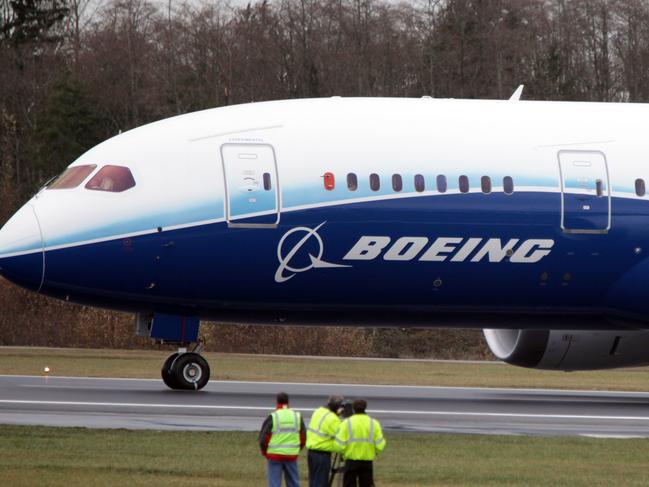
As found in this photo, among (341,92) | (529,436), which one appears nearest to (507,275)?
(529,436)

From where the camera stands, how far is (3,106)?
81312 millimetres

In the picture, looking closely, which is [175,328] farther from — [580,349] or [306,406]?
[580,349]

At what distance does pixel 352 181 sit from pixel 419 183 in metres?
1.17

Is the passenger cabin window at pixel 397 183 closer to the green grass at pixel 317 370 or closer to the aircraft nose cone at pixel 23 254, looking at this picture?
the aircraft nose cone at pixel 23 254

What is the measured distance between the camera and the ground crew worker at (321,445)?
49.8ft

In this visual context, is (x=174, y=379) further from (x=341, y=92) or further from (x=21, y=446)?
(x=341, y=92)

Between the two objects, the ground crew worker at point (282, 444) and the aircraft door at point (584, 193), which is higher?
the aircraft door at point (584, 193)

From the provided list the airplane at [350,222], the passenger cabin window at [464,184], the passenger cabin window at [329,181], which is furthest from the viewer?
the passenger cabin window at [464,184]

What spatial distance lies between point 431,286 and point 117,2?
7705 cm

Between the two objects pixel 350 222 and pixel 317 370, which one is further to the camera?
pixel 317 370

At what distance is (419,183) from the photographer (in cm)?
2655

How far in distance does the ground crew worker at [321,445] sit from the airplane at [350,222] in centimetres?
1056

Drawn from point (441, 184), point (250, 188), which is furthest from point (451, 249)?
point (250, 188)

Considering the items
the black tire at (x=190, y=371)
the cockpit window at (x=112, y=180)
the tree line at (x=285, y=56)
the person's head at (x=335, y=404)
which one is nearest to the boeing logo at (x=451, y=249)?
the black tire at (x=190, y=371)
